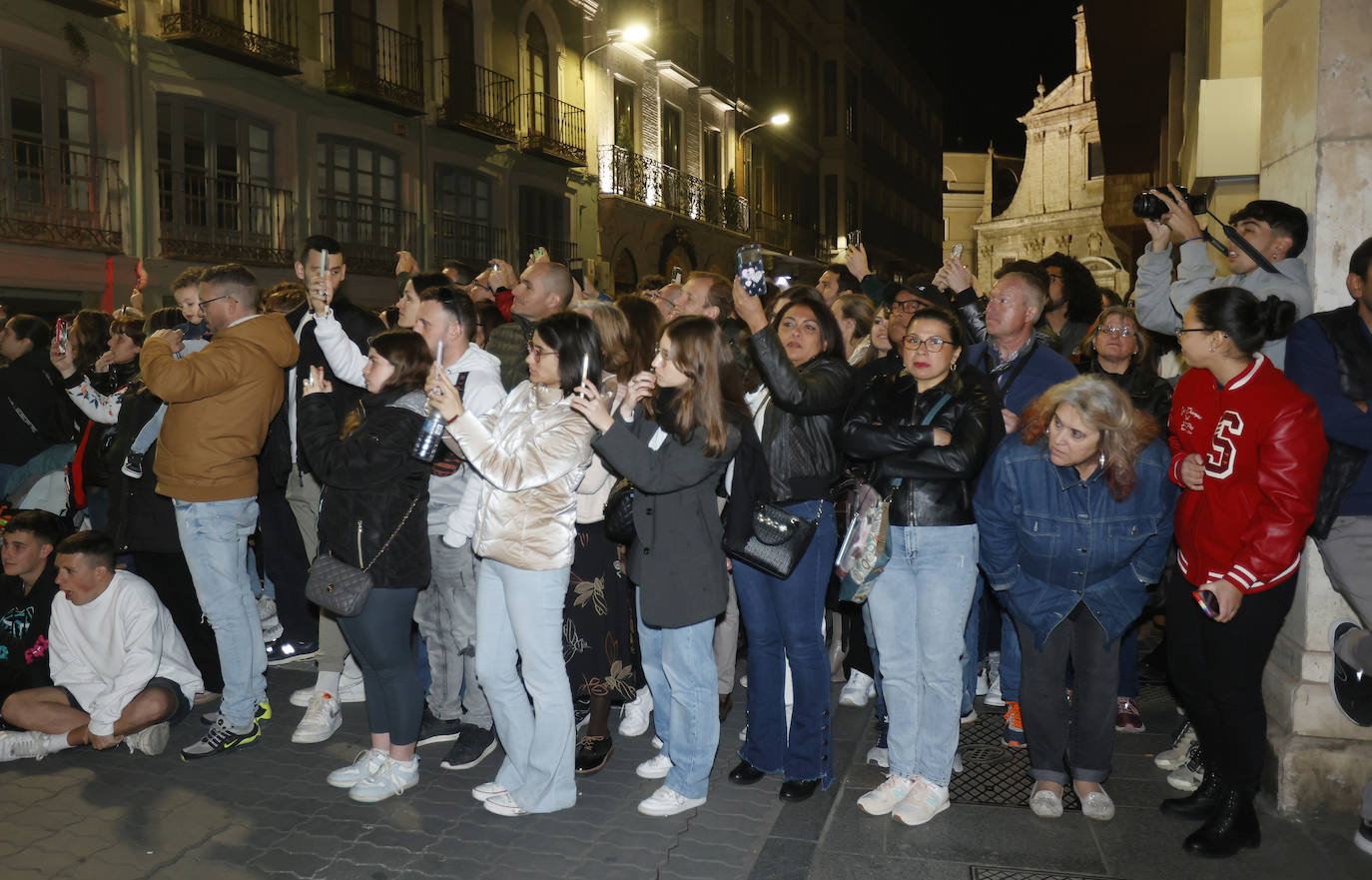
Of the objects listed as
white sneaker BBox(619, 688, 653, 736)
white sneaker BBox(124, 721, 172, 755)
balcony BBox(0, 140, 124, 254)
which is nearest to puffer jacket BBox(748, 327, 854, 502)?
white sneaker BBox(619, 688, 653, 736)

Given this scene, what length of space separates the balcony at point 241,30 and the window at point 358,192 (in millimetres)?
1647

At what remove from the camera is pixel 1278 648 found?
184 inches

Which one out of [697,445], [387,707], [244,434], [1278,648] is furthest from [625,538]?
[1278,648]

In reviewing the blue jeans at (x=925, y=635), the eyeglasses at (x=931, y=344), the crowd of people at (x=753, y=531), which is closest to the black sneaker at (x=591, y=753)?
the crowd of people at (x=753, y=531)

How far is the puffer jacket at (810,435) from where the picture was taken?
440cm

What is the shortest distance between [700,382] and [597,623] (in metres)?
1.49

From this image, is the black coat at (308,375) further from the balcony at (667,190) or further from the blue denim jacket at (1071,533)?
the balcony at (667,190)

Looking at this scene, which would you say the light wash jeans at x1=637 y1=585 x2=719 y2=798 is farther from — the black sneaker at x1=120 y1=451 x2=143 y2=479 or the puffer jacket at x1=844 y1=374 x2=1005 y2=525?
the black sneaker at x1=120 y1=451 x2=143 y2=479

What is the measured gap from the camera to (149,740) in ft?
17.0

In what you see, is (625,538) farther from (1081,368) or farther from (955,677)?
(1081,368)

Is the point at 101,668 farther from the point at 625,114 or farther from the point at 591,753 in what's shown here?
the point at 625,114

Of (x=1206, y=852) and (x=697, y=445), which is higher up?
(x=697, y=445)

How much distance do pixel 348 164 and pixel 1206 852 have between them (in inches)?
689

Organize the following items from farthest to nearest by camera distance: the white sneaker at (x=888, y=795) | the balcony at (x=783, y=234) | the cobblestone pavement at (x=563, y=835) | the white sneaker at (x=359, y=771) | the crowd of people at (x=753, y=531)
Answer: the balcony at (x=783, y=234) < the white sneaker at (x=359, y=771) < the white sneaker at (x=888, y=795) < the crowd of people at (x=753, y=531) < the cobblestone pavement at (x=563, y=835)
